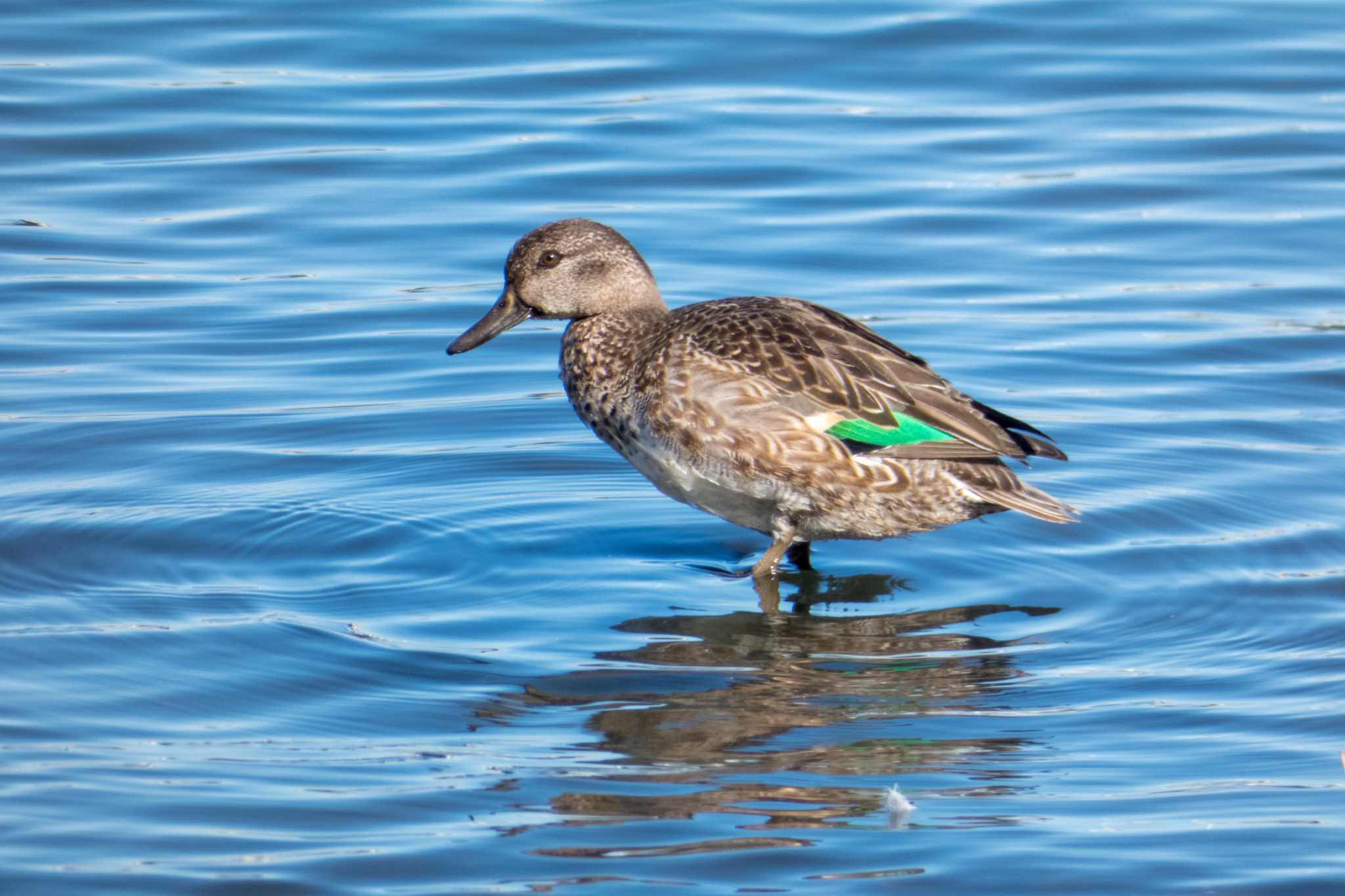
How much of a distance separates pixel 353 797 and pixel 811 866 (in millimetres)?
1182

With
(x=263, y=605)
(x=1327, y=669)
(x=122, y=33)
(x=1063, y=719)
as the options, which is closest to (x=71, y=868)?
(x=263, y=605)

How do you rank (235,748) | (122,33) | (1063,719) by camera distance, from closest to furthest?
(235,748)
(1063,719)
(122,33)

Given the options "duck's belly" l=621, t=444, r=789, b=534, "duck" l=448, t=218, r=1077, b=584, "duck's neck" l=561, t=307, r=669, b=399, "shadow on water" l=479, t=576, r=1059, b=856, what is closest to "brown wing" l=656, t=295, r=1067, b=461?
"duck" l=448, t=218, r=1077, b=584

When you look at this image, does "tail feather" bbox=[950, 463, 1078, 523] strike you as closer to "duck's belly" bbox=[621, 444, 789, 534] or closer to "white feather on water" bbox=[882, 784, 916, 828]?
"duck's belly" bbox=[621, 444, 789, 534]

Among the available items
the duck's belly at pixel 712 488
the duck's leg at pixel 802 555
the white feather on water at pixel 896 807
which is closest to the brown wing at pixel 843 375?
the duck's belly at pixel 712 488

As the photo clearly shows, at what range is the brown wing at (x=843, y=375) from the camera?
6855 millimetres

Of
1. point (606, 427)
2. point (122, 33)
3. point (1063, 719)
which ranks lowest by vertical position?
point (1063, 719)

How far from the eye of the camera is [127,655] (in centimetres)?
589

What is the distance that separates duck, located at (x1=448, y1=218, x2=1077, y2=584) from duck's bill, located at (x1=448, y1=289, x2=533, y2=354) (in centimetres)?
49

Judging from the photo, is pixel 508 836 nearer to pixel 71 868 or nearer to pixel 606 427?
pixel 71 868

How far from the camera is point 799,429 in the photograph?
6844 millimetres

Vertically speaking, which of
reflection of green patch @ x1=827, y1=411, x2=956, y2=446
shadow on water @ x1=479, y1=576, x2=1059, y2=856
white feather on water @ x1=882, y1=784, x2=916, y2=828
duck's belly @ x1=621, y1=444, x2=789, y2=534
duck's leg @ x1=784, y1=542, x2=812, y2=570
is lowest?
duck's leg @ x1=784, y1=542, x2=812, y2=570

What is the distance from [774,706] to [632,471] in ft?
8.83

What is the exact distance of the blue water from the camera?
4887mm
